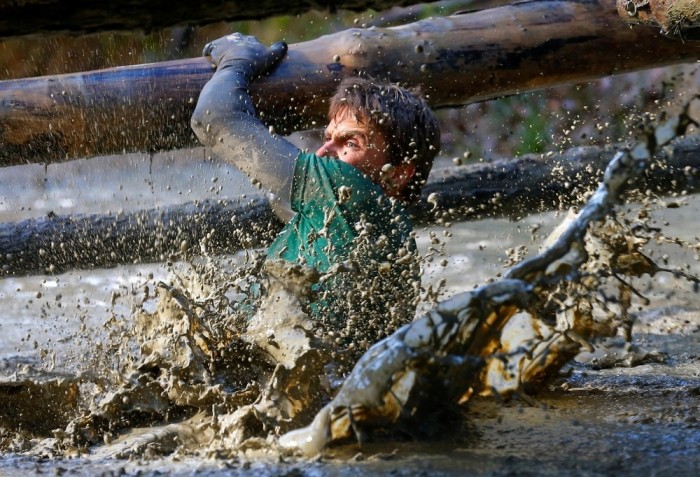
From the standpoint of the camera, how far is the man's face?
3.79m

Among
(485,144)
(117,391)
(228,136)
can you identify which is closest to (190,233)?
(228,136)

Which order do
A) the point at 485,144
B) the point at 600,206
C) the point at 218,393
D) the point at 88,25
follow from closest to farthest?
the point at 88,25
the point at 600,206
the point at 218,393
the point at 485,144

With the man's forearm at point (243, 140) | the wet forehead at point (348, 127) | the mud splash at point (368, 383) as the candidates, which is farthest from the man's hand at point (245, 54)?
the mud splash at point (368, 383)

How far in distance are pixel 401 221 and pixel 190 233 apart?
67.2 inches

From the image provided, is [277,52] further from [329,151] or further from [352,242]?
[352,242]

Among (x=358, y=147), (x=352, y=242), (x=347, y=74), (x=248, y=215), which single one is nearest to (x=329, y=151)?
(x=358, y=147)

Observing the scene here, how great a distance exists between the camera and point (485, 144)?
10328 mm

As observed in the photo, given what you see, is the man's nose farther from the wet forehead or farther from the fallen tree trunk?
the fallen tree trunk

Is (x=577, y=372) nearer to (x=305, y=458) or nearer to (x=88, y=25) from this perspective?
(x=305, y=458)

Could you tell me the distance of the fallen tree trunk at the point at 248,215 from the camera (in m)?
5.00

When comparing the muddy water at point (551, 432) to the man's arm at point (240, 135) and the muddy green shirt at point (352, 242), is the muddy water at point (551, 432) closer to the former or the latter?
the muddy green shirt at point (352, 242)

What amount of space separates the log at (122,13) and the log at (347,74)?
8.49ft

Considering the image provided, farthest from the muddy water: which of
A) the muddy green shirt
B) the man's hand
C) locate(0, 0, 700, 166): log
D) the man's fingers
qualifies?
the man's fingers

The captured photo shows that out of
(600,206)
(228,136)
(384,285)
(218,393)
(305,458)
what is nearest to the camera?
(305,458)
